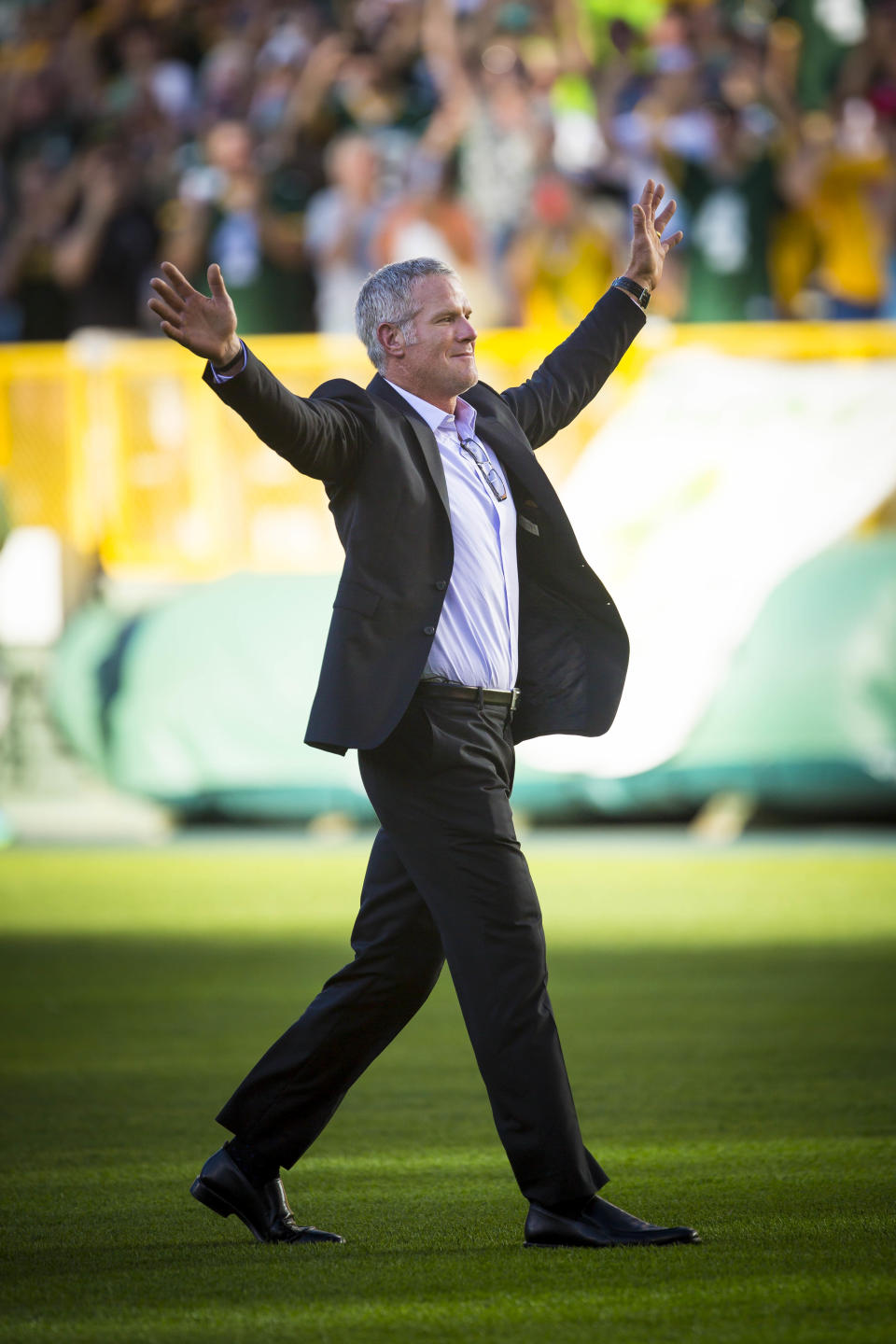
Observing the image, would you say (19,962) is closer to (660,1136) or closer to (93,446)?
(660,1136)

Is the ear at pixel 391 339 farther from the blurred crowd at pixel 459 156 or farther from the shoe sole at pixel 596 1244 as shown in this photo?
the blurred crowd at pixel 459 156

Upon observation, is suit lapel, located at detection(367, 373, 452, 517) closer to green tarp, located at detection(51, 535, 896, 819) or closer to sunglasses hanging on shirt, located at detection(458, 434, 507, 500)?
sunglasses hanging on shirt, located at detection(458, 434, 507, 500)

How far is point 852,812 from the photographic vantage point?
13.6 m

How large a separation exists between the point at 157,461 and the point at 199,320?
1079 centimetres

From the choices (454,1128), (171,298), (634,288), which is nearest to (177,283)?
(171,298)

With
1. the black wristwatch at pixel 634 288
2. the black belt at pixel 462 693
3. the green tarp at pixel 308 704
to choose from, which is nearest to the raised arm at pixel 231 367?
the black belt at pixel 462 693

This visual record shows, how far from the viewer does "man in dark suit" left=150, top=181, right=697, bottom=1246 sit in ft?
12.7

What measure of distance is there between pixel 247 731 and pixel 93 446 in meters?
2.56

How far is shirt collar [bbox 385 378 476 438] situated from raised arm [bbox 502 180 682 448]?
31cm

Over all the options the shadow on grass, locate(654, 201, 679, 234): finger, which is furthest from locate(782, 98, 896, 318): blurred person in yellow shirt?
locate(654, 201, 679, 234): finger

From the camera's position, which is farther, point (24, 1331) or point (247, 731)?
point (247, 731)

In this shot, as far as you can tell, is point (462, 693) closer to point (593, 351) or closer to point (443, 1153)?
point (593, 351)

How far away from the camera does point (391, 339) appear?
4199mm

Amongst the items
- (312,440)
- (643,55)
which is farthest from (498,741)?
(643,55)
